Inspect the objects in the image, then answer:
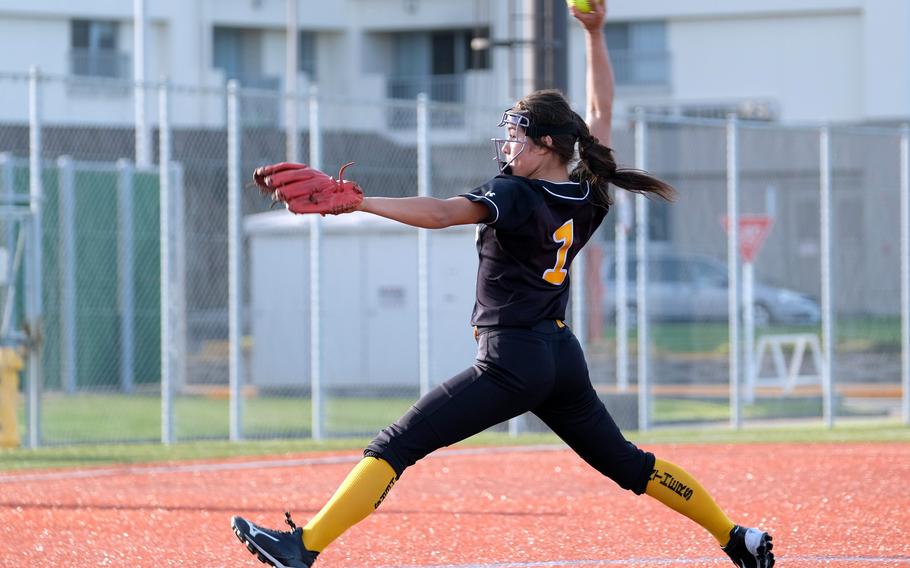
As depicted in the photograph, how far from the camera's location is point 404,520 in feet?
26.3

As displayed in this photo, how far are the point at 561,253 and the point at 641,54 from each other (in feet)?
117

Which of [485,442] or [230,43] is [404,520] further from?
[230,43]

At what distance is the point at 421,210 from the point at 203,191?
66.9 feet

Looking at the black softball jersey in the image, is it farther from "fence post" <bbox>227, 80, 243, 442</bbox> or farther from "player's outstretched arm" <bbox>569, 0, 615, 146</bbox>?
"fence post" <bbox>227, 80, 243, 442</bbox>

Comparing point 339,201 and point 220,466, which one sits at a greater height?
point 339,201

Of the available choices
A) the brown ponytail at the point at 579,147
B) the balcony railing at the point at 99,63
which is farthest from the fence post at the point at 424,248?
the balcony railing at the point at 99,63

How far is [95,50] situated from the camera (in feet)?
128

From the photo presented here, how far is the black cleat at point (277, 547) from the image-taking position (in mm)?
5309

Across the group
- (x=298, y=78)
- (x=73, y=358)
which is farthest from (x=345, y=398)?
(x=298, y=78)

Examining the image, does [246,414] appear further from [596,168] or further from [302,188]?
[302,188]

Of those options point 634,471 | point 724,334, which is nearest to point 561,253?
point 634,471

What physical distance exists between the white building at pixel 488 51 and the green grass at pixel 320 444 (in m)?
23.5

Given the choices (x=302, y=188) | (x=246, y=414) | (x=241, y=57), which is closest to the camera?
(x=302, y=188)

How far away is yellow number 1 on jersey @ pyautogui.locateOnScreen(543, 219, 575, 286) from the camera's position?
5.61 meters
